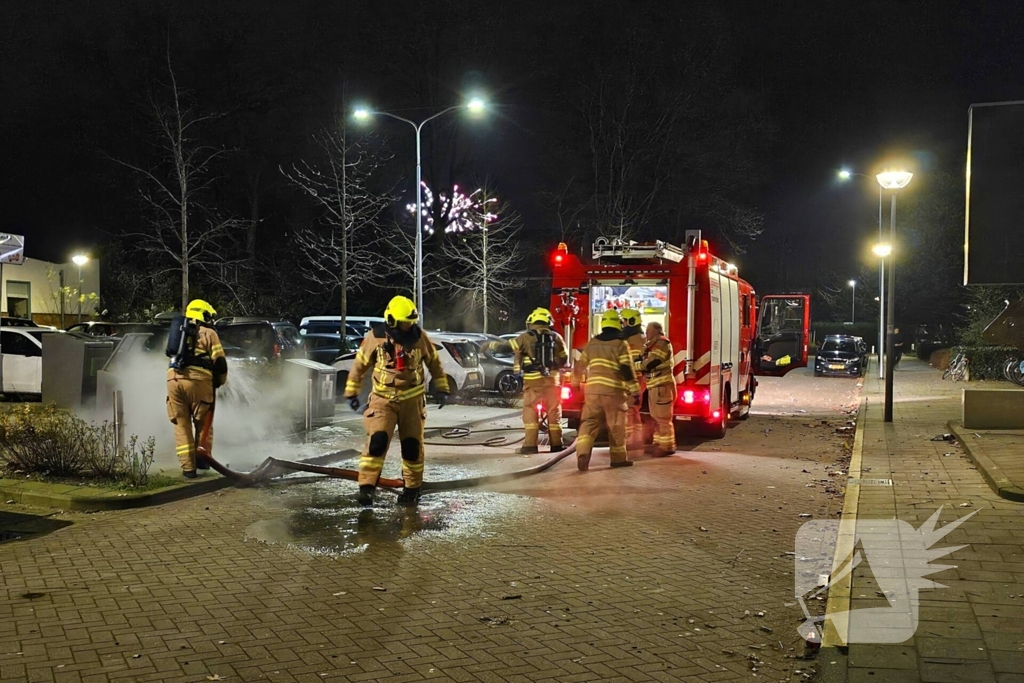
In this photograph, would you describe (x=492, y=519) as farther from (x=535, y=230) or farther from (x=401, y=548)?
(x=535, y=230)

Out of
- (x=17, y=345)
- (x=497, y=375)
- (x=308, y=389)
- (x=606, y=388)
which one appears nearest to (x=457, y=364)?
(x=497, y=375)

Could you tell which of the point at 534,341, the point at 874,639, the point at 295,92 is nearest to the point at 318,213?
the point at 295,92

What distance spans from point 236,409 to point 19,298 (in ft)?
89.1

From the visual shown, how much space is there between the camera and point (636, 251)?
1277 cm

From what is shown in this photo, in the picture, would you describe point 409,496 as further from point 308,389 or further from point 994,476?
point 994,476

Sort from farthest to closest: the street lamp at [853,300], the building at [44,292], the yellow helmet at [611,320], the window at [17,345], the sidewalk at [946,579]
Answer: the street lamp at [853,300] → the building at [44,292] → the window at [17,345] → the yellow helmet at [611,320] → the sidewalk at [946,579]

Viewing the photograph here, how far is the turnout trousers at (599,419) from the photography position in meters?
10.3

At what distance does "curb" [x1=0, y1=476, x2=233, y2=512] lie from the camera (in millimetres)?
8125

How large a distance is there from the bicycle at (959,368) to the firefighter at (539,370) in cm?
1933

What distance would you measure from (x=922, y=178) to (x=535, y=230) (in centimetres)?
1614

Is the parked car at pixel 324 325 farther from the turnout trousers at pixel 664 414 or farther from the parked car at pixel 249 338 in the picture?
the turnout trousers at pixel 664 414

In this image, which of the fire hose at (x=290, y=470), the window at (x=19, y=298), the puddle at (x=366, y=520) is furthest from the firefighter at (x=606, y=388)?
the window at (x=19, y=298)

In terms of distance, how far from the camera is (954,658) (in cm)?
448

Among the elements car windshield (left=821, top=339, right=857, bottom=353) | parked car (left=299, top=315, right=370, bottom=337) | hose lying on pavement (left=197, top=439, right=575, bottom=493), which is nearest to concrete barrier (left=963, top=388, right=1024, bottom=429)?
hose lying on pavement (left=197, top=439, right=575, bottom=493)
